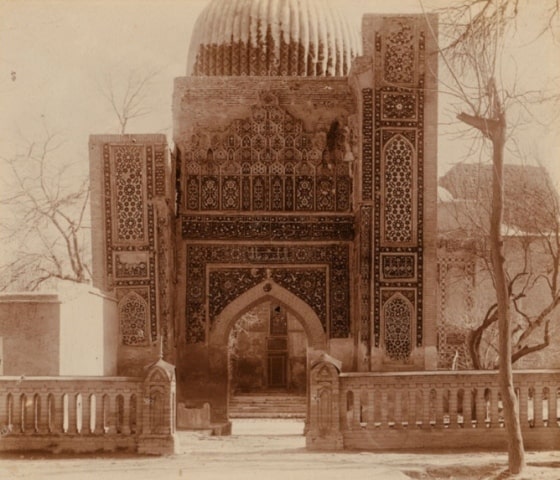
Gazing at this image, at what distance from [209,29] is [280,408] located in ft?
31.9

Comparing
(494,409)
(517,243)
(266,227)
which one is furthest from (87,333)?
(517,243)

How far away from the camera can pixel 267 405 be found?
2239 cm

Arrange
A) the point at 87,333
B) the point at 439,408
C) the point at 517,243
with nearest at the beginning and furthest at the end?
the point at 439,408 → the point at 87,333 → the point at 517,243

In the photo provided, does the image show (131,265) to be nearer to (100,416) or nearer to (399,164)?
(100,416)

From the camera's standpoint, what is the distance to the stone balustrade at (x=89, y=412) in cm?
1038

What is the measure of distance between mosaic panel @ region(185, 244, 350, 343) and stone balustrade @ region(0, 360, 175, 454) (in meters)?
3.66

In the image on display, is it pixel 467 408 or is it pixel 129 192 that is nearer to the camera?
pixel 467 408

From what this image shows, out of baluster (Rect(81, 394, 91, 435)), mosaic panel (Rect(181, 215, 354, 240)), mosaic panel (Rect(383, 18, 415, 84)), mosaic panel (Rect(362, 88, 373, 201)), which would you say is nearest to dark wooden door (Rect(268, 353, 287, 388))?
mosaic panel (Rect(181, 215, 354, 240))

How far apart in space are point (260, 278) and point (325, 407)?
3802 mm

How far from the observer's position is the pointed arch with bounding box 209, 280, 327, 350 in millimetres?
14148

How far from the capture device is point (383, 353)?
13453mm

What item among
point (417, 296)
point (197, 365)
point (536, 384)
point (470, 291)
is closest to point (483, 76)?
point (536, 384)

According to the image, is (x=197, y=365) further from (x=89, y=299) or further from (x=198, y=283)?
(x=89, y=299)

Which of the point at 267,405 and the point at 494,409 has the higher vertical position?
the point at 494,409
